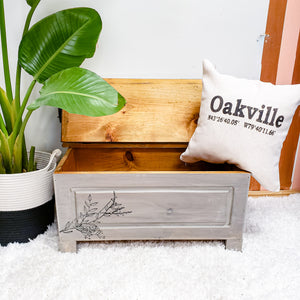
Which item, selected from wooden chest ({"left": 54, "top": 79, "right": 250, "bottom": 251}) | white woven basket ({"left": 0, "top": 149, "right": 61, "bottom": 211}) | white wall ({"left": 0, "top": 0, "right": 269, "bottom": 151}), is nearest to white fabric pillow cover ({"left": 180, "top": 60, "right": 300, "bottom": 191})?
wooden chest ({"left": 54, "top": 79, "right": 250, "bottom": 251})

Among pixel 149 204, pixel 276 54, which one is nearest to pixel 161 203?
pixel 149 204

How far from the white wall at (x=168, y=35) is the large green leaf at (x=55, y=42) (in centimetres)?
21

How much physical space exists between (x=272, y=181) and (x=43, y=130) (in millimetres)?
988

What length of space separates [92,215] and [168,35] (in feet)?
2.64

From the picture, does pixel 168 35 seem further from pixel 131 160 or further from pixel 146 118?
pixel 131 160

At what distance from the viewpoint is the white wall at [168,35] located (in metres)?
1.12

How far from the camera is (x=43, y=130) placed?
1245 mm

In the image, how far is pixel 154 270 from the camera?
846 millimetres

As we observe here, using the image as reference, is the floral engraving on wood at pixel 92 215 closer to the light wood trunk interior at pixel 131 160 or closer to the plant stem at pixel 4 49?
the light wood trunk interior at pixel 131 160

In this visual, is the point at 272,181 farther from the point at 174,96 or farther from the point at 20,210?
the point at 20,210

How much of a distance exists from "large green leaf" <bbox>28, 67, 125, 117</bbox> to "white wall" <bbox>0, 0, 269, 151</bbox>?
0.45 metres

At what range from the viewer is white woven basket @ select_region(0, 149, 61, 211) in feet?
2.92

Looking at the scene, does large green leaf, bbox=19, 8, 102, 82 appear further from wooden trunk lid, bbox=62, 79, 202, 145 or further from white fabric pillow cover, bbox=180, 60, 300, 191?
white fabric pillow cover, bbox=180, 60, 300, 191

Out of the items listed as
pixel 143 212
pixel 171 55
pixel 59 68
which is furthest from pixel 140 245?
pixel 171 55
